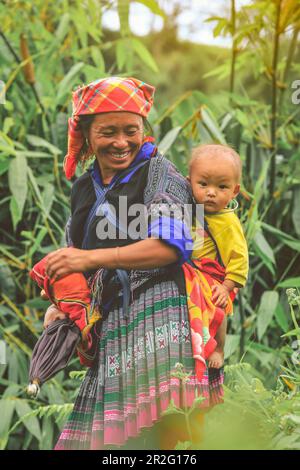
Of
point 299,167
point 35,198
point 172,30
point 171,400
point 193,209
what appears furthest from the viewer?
point 172,30

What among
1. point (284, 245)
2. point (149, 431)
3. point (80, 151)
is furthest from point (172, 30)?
point (149, 431)

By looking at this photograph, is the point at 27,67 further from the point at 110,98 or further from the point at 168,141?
the point at 110,98

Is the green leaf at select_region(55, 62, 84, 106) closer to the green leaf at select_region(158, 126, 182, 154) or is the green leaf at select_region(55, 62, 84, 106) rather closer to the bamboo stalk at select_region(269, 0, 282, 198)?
the green leaf at select_region(158, 126, 182, 154)

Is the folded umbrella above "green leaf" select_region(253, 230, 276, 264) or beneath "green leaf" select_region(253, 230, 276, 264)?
beneath

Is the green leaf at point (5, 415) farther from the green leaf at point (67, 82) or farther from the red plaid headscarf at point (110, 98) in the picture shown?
the red plaid headscarf at point (110, 98)

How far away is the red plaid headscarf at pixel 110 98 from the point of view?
5.12 ft

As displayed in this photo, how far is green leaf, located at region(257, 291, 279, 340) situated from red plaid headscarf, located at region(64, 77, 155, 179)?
115 cm

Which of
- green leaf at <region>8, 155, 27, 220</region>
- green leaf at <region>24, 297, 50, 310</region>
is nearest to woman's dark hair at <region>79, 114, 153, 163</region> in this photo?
green leaf at <region>8, 155, 27, 220</region>

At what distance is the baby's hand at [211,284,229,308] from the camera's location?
1562 millimetres

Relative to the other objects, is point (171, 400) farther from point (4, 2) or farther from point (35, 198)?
point (4, 2)

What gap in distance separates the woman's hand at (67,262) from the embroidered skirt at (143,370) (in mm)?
120

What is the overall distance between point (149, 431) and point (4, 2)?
1920mm

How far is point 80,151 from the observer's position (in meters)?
1.66

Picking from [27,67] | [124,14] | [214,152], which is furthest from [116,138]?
[27,67]
